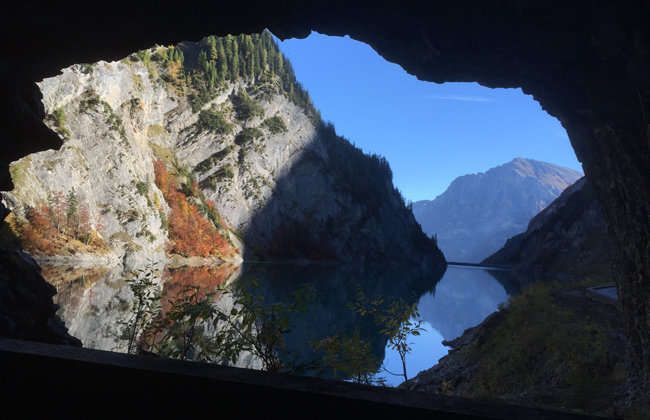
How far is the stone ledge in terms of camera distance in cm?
203

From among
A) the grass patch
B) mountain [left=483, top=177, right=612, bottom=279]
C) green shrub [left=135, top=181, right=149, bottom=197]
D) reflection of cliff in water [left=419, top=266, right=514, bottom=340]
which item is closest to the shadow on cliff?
the grass patch

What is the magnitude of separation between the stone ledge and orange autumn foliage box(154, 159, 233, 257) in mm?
65716

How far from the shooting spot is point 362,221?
128 m

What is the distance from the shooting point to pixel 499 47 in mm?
10172

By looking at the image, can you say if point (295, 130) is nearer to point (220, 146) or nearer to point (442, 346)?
point (220, 146)

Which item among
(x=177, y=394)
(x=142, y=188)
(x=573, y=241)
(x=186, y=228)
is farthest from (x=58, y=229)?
(x=573, y=241)

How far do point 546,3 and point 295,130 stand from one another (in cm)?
11394

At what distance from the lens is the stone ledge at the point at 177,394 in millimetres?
2025

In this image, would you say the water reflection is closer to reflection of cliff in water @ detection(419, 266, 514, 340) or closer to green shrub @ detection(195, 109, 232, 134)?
reflection of cliff in water @ detection(419, 266, 514, 340)

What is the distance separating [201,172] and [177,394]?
3622 inches

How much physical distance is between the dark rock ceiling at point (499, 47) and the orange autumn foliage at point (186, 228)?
59.5m

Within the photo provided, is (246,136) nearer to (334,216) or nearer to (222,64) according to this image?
(222,64)

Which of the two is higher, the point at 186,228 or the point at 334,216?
the point at 334,216

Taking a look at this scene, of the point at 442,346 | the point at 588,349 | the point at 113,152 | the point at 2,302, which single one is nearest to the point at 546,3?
the point at 588,349
